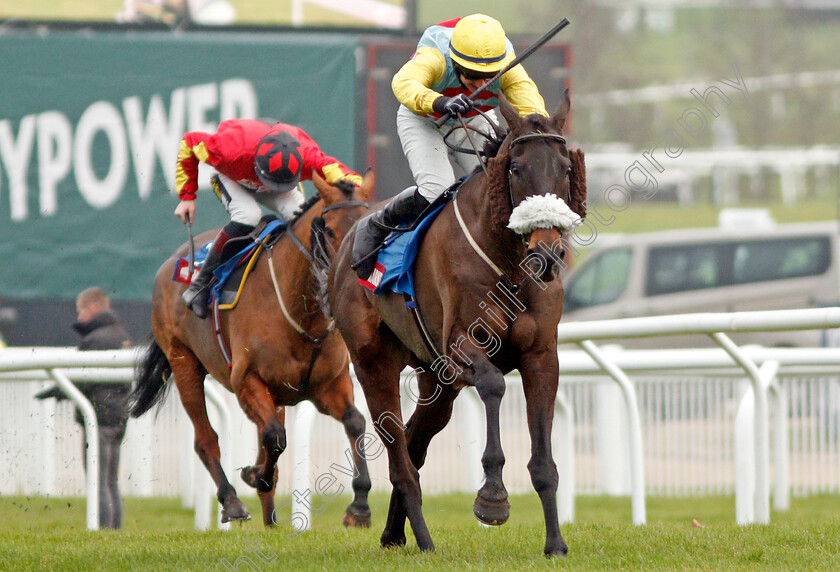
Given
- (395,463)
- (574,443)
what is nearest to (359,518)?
(395,463)

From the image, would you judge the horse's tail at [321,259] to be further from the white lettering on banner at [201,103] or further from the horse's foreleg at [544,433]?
the white lettering on banner at [201,103]

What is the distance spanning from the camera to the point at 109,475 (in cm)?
720

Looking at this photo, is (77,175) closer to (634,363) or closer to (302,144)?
(302,144)

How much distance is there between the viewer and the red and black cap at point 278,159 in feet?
21.1

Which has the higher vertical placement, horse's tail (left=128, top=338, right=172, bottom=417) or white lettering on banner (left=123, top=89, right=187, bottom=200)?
white lettering on banner (left=123, top=89, right=187, bottom=200)

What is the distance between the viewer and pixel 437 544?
17.3 ft

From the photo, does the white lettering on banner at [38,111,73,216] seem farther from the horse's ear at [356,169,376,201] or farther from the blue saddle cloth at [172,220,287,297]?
the horse's ear at [356,169,376,201]

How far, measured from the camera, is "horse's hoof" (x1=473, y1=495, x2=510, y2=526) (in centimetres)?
427

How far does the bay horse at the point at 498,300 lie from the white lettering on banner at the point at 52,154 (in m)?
6.84

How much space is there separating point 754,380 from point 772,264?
Result: 9170 mm

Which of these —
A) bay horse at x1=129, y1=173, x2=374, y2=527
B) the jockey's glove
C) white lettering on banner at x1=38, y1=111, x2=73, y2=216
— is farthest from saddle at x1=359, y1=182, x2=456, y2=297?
white lettering on banner at x1=38, y1=111, x2=73, y2=216

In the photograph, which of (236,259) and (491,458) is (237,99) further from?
(491,458)

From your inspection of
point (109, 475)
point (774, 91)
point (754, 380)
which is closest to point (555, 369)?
point (754, 380)

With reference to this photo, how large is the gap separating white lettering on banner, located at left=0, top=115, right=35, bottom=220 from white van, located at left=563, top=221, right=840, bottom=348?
6.07 metres
